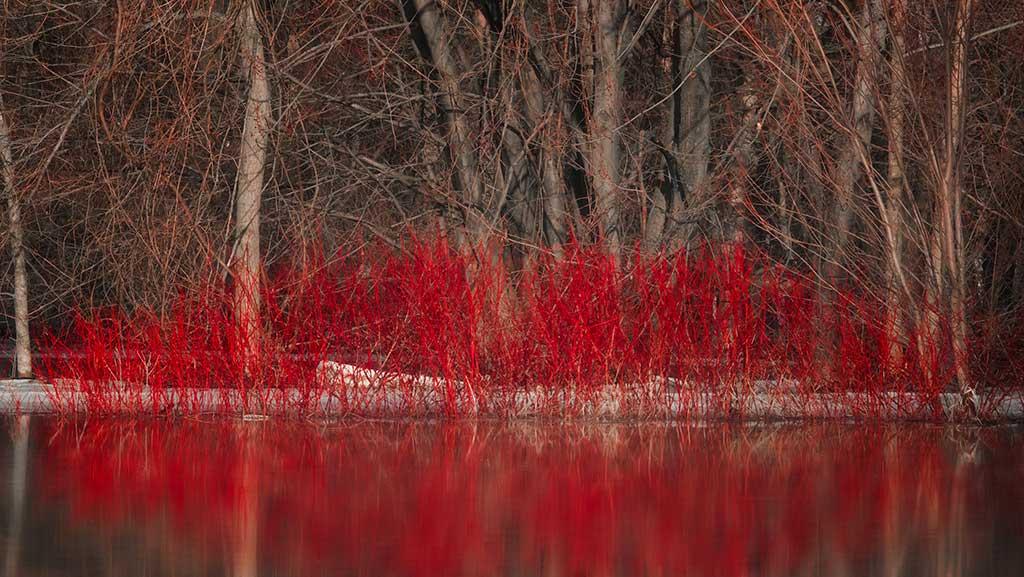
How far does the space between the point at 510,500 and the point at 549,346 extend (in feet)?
18.2

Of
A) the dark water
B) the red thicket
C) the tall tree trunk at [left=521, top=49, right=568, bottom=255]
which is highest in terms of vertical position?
the tall tree trunk at [left=521, top=49, right=568, bottom=255]

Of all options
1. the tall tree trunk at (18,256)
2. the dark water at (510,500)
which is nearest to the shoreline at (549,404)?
the dark water at (510,500)

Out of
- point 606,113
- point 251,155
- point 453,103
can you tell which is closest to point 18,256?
point 251,155

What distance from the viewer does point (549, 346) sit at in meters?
15.9

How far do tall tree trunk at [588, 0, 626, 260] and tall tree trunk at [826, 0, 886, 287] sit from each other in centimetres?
241

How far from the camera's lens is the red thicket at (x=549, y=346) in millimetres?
15891

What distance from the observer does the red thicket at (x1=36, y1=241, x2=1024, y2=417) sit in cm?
1589

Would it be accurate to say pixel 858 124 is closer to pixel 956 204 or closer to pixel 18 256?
pixel 956 204

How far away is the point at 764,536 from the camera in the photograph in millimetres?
9039

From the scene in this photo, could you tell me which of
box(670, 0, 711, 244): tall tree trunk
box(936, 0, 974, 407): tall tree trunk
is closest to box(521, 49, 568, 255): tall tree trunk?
box(670, 0, 711, 244): tall tree trunk

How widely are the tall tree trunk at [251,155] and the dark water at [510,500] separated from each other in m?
3.49

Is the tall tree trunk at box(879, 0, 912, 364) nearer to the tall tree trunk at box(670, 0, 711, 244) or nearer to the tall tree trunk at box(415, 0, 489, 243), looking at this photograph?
the tall tree trunk at box(670, 0, 711, 244)

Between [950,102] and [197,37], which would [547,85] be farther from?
[950,102]

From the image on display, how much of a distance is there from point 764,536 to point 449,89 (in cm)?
1030
